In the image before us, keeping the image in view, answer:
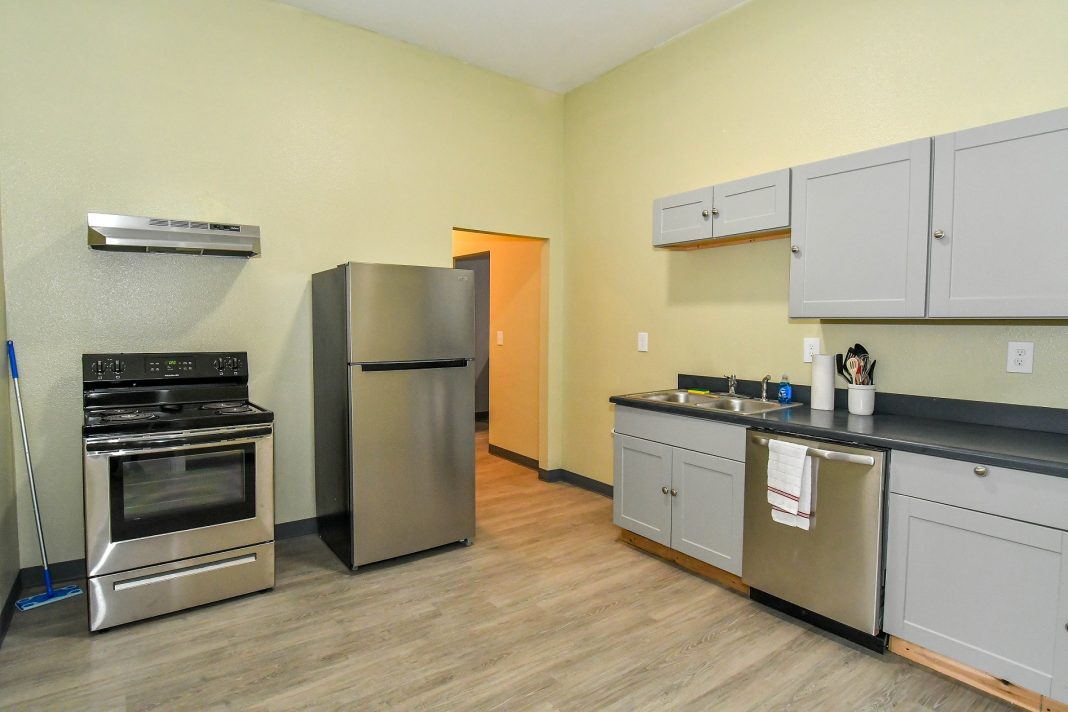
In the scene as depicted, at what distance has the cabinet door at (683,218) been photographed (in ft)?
10.3

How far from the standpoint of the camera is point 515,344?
520cm

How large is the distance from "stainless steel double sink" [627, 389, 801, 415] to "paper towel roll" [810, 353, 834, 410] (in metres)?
0.17

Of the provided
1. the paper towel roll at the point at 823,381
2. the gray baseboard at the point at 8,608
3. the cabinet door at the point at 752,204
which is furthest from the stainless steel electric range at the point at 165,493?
the paper towel roll at the point at 823,381

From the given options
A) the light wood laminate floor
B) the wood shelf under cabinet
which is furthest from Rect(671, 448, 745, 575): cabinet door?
the wood shelf under cabinet

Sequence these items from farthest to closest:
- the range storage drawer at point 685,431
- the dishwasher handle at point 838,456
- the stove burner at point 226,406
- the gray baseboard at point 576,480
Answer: the gray baseboard at point 576,480 < the stove burner at point 226,406 < the range storage drawer at point 685,431 < the dishwasher handle at point 838,456

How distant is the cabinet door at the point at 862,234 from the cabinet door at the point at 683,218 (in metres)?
0.52

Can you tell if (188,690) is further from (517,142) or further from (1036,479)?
(517,142)

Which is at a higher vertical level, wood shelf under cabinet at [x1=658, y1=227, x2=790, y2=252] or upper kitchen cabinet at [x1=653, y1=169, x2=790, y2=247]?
upper kitchen cabinet at [x1=653, y1=169, x2=790, y2=247]

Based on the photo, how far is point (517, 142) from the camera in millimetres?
4320

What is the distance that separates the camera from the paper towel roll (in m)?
2.75

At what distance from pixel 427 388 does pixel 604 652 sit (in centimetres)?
159

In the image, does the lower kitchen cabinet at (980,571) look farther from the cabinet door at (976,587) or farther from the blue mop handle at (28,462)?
the blue mop handle at (28,462)

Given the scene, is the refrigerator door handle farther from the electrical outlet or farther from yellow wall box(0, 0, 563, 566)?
the electrical outlet

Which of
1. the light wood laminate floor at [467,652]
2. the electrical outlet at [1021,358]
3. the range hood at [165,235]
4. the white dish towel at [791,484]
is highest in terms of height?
the range hood at [165,235]
